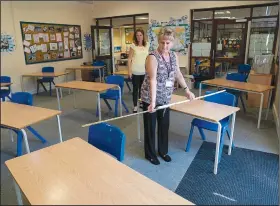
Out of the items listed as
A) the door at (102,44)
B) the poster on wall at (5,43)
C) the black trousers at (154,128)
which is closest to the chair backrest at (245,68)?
the black trousers at (154,128)

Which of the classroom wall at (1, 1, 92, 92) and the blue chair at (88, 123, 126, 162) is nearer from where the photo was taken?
the blue chair at (88, 123, 126, 162)

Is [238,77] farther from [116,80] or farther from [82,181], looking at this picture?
[82,181]

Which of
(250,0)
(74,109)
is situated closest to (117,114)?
(74,109)

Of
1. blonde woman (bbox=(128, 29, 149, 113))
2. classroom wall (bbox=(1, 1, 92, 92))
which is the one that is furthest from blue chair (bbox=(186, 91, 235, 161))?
classroom wall (bbox=(1, 1, 92, 92))

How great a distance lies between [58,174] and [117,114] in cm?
283

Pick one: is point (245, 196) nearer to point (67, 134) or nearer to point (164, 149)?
point (164, 149)

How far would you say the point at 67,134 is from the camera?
3.15 m

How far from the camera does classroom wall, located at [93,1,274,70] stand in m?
5.54

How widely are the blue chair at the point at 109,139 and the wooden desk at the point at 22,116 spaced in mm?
713

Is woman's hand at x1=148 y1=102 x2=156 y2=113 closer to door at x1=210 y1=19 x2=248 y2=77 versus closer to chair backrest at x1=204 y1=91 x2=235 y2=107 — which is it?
chair backrest at x1=204 y1=91 x2=235 y2=107

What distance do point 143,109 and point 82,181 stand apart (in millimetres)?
1268

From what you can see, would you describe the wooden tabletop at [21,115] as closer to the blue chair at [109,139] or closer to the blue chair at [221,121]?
the blue chair at [109,139]

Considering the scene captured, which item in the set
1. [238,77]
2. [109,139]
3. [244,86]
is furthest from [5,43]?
[238,77]

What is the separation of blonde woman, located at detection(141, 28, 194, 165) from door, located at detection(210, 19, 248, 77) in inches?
159
